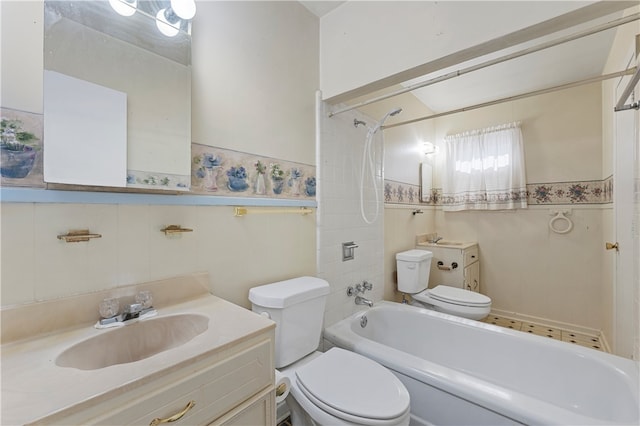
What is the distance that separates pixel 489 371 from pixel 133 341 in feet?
6.50

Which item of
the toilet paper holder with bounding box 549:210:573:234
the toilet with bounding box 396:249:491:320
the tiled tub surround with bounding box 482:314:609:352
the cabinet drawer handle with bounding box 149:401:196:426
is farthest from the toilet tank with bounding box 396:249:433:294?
the cabinet drawer handle with bounding box 149:401:196:426

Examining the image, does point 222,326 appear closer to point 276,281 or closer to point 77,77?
point 276,281

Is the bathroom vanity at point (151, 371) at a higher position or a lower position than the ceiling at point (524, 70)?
lower

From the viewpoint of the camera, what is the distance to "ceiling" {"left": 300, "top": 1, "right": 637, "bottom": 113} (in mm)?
1982

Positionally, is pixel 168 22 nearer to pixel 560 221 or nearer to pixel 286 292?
pixel 286 292

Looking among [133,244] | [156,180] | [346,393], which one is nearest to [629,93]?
[346,393]

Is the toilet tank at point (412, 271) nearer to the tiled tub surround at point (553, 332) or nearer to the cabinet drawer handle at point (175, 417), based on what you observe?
the tiled tub surround at point (553, 332)

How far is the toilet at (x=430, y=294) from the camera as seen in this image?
86.2 inches

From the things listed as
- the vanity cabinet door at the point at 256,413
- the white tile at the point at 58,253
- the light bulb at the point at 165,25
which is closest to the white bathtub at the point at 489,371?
the vanity cabinet door at the point at 256,413

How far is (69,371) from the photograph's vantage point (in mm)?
645

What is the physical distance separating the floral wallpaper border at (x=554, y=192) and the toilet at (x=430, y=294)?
0.59m

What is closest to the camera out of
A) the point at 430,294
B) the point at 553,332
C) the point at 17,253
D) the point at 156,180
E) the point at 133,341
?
the point at 17,253

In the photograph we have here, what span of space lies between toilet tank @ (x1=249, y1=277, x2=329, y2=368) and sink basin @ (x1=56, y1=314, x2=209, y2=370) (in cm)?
36

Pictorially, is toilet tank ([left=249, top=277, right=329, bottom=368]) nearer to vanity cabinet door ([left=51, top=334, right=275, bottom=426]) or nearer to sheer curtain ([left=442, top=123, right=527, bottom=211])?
vanity cabinet door ([left=51, top=334, right=275, bottom=426])
